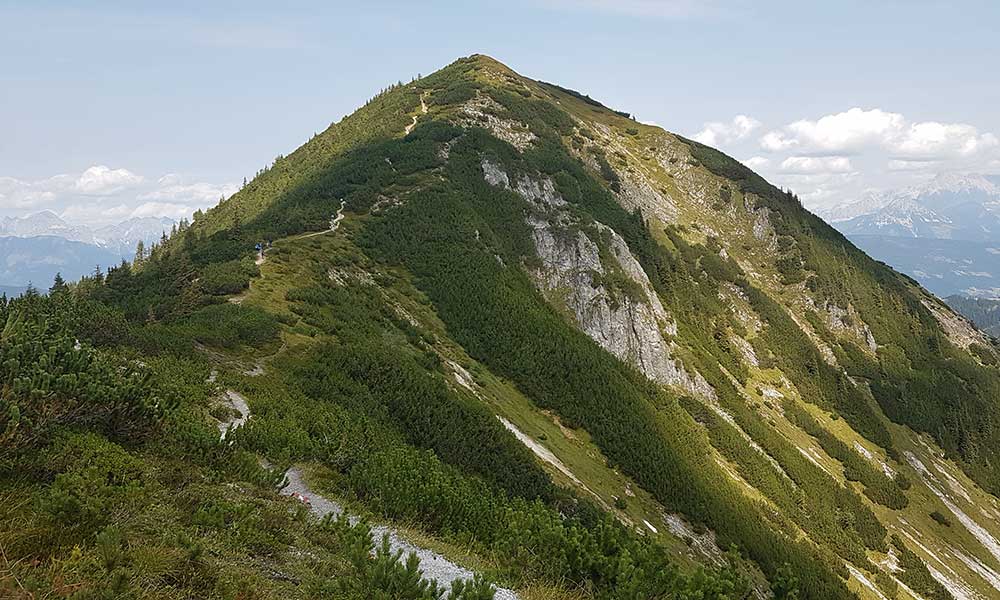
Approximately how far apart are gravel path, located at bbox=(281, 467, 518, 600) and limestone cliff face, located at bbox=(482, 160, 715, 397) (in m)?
60.1

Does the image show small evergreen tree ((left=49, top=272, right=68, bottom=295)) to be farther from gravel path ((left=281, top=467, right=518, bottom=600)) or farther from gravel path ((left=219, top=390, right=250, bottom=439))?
gravel path ((left=281, top=467, right=518, bottom=600))

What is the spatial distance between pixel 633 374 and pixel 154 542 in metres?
62.9

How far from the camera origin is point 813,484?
6794 centimetres

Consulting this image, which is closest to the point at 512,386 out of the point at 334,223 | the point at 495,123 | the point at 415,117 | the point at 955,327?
the point at 334,223

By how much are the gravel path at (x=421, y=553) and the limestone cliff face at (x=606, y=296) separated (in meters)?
60.1

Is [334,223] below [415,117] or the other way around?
below

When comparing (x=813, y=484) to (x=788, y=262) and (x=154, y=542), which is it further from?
(x=154, y=542)

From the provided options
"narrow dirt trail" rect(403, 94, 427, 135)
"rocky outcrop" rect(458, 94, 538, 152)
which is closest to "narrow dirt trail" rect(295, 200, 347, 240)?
"narrow dirt trail" rect(403, 94, 427, 135)

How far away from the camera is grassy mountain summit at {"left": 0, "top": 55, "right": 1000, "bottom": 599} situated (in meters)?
9.62

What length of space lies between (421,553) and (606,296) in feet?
214

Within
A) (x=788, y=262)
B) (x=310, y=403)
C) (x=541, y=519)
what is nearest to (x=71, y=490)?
(x=541, y=519)

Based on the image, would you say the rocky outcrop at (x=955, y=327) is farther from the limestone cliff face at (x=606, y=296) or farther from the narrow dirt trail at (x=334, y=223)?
the narrow dirt trail at (x=334, y=223)

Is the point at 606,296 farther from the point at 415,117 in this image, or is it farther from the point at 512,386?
the point at 415,117

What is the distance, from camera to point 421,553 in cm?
1134
